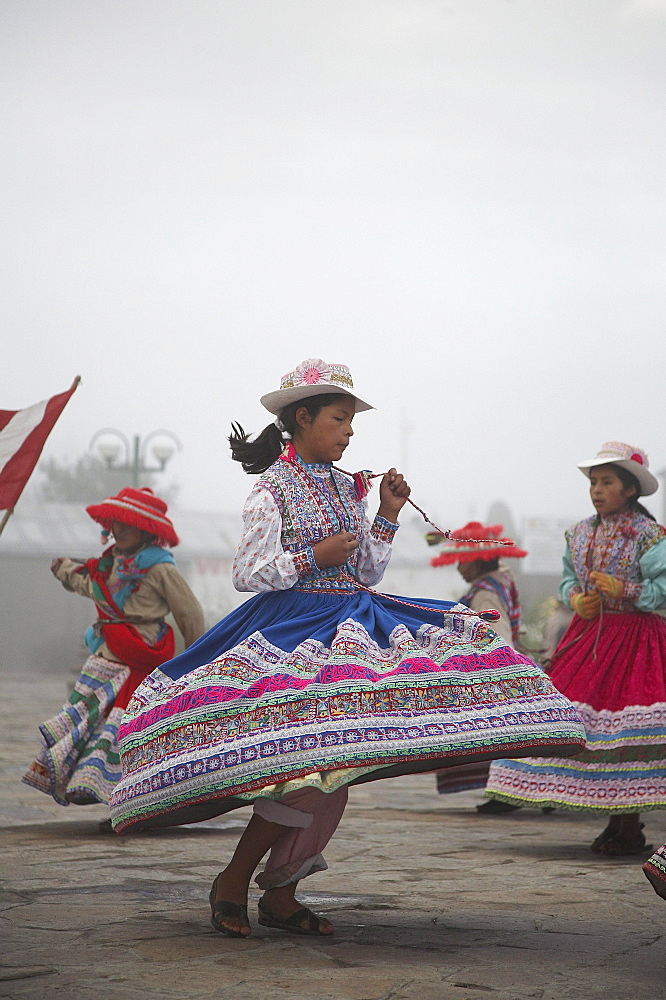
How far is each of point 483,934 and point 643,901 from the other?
84cm

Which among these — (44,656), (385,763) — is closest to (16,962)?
(385,763)

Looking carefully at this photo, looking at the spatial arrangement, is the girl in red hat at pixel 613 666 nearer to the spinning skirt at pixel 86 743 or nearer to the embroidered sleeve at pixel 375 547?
the spinning skirt at pixel 86 743

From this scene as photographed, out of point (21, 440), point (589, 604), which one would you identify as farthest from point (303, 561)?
point (589, 604)

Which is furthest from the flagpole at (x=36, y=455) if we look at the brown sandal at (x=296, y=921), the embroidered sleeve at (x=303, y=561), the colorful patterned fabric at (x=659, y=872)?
the colorful patterned fabric at (x=659, y=872)

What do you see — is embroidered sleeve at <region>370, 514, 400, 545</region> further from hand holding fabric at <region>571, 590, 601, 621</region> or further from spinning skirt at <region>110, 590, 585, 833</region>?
hand holding fabric at <region>571, 590, 601, 621</region>

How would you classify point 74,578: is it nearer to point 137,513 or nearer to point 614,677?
point 137,513

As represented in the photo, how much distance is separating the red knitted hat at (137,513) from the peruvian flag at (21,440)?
130 cm

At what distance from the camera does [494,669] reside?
3.61m

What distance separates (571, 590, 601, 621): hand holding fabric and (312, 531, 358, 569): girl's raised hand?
2354 millimetres

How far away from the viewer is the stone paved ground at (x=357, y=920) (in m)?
3.08

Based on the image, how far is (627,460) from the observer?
586 centimetres

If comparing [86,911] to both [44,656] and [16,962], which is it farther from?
[44,656]

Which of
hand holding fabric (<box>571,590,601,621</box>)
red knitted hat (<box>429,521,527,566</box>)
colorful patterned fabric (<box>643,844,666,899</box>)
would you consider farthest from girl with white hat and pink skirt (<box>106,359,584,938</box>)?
red knitted hat (<box>429,521,527,566</box>)

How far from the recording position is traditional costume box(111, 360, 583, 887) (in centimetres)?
334
